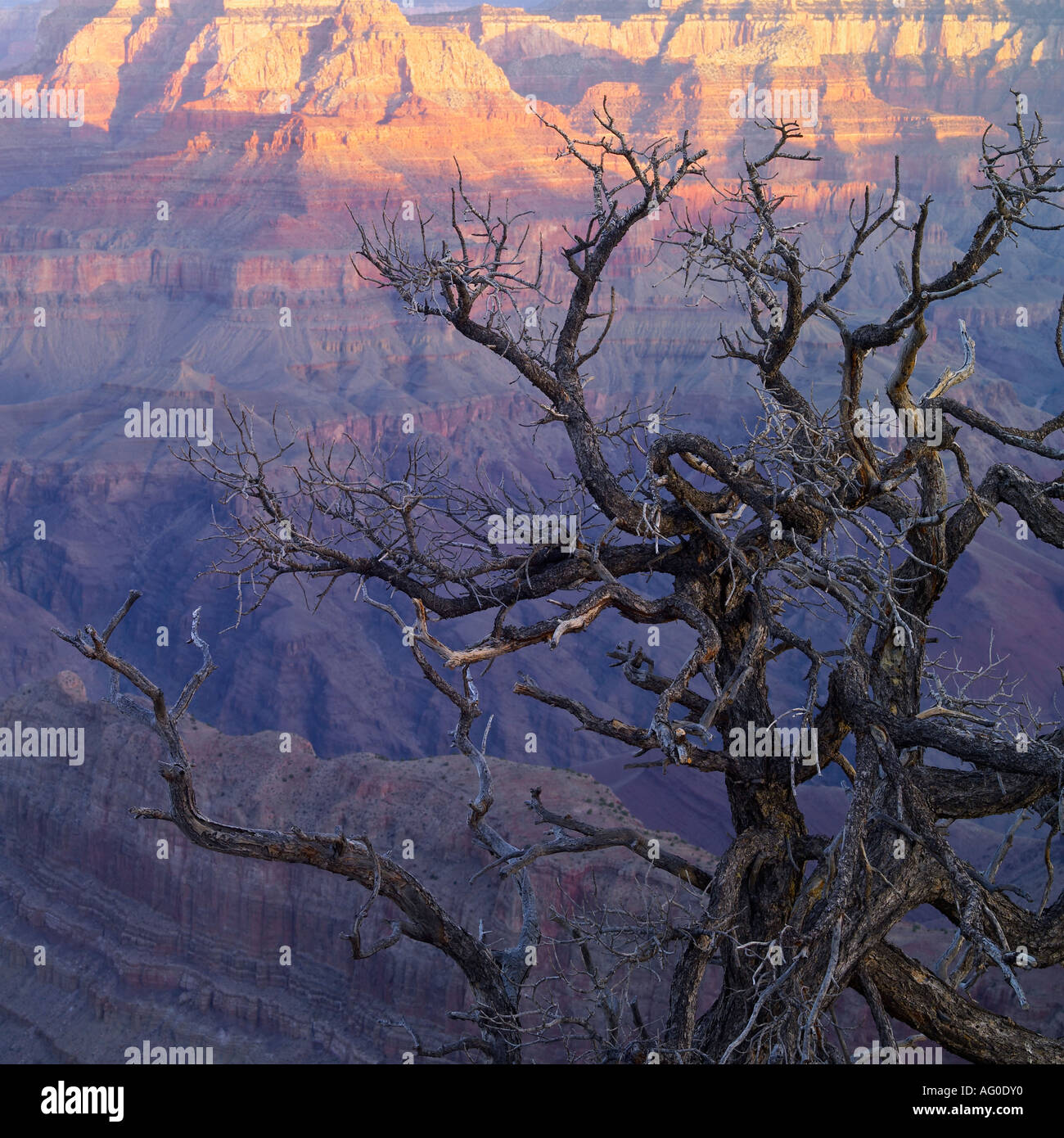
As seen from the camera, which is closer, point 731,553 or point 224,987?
point 731,553

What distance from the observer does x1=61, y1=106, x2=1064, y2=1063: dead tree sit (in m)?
6.20

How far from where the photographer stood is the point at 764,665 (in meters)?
7.16

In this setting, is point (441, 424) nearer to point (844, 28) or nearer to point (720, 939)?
point (720, 939)

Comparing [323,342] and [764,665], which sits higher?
[764,665]

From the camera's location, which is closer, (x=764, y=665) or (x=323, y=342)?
(x=764, y=665)

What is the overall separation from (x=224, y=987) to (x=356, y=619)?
29266mm

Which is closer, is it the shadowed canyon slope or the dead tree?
the dead tree

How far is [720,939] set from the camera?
6941 mm

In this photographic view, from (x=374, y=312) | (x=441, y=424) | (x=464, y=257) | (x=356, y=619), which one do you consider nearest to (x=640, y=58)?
(x=374, y=312)

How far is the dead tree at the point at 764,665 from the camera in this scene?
620 cm

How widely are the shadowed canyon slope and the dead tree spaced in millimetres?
8109

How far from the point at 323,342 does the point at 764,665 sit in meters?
69.2

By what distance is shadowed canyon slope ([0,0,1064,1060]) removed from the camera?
89.2 ft

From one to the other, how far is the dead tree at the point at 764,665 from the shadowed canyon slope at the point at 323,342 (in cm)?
811
